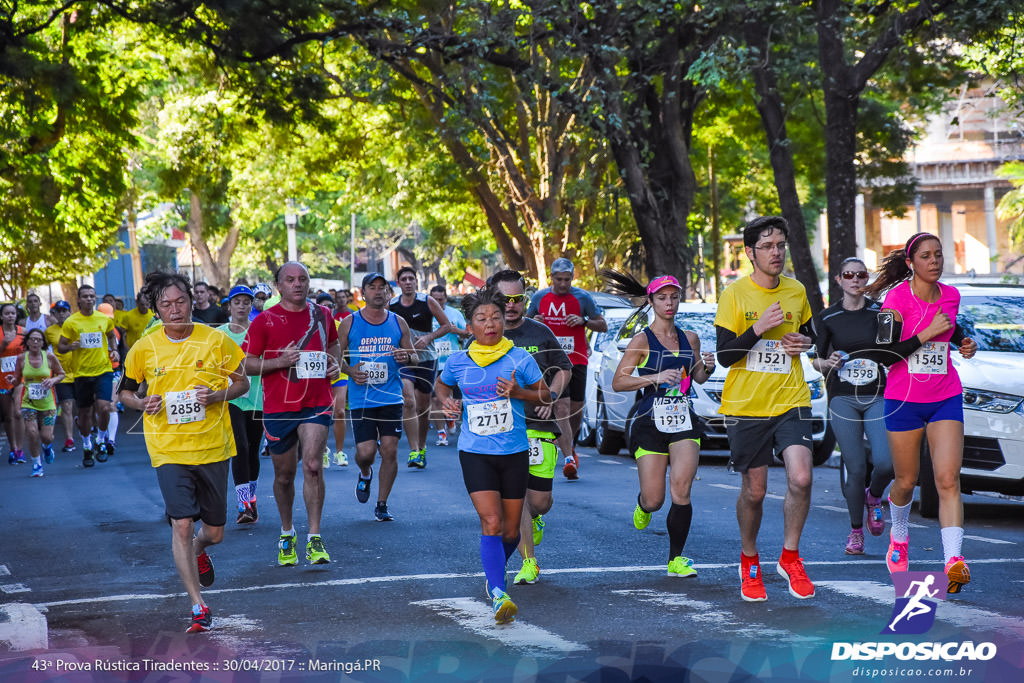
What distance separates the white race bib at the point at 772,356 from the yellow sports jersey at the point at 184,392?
2734mm

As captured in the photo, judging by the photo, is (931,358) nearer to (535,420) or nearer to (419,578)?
(535,420)

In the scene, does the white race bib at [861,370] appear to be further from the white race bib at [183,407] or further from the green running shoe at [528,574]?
the white race bib at [183,407]

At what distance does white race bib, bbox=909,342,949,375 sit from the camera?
7648 mm

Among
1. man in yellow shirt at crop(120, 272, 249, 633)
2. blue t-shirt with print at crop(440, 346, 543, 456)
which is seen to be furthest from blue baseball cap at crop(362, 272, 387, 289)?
blue t-shirt with print at crop(440, 346, 543, 456)

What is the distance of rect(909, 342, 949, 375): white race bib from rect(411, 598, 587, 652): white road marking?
249 cm

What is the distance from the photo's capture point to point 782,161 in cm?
2320

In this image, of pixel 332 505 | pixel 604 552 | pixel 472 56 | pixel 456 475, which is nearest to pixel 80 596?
pixel 604 552

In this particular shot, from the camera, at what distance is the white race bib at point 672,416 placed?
27.3 feet

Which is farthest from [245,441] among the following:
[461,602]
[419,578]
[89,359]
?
[89,359]

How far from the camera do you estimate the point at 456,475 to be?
567 inches

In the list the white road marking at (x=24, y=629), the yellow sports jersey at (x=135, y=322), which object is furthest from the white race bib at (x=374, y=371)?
the yellow sports jersey at (x=135, y=322)

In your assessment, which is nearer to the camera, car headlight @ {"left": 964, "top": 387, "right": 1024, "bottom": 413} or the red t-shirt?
the red t-shirt

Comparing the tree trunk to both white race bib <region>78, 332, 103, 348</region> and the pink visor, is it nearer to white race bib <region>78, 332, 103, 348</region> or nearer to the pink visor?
white race bib <region>78, 332, 103, 348</region>

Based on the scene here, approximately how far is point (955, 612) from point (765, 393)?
1.42 meters
